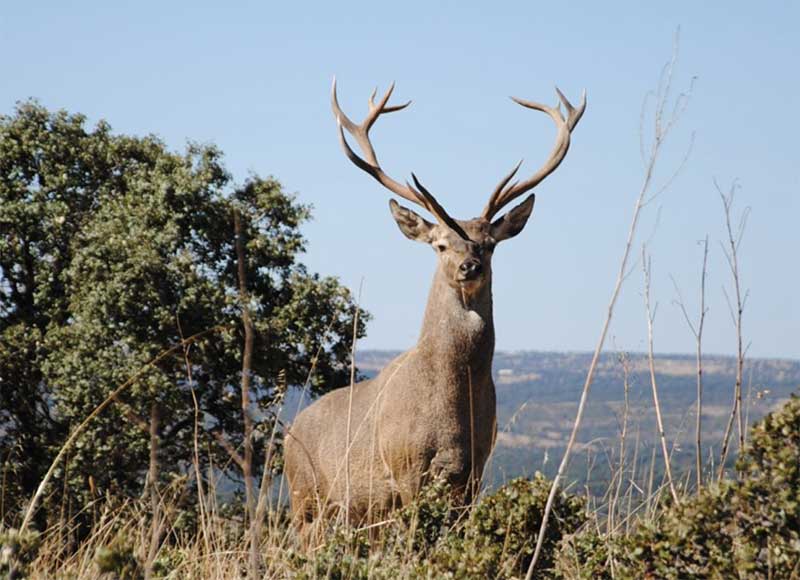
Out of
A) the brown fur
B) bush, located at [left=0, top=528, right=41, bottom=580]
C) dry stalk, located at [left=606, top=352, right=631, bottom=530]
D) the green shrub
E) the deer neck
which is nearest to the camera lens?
bush, located at [left=0, top=528, right=41, bottom=580]

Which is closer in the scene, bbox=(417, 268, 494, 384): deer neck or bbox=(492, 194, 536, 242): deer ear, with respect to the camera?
bbox=(417, 268, 494, 384): deer neck

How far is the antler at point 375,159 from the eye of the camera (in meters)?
7.82

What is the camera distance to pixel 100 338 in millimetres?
13125

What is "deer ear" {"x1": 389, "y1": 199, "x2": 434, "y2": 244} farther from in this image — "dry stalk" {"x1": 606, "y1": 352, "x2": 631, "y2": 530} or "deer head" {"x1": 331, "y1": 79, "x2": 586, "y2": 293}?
"dry stalk" {"x1": 606, "y1": 352, "x2": 631, "y2": 530}

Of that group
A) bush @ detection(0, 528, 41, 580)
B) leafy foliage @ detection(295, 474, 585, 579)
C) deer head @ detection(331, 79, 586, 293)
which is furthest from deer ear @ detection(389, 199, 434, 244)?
bush @ detection(0, 528, 41, 580)

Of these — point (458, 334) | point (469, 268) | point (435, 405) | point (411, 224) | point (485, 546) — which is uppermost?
point (411, 224)

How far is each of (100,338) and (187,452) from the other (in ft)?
5.06

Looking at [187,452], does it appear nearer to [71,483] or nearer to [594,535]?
[71,483]

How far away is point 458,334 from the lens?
7453 mm

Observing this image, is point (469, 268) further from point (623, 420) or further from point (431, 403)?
point (623, 420)

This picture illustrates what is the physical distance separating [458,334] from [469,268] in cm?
41

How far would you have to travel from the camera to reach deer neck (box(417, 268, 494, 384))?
7.36 metres

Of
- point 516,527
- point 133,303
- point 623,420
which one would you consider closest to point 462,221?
point 623,420

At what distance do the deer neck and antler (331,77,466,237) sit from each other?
17.1 inches
